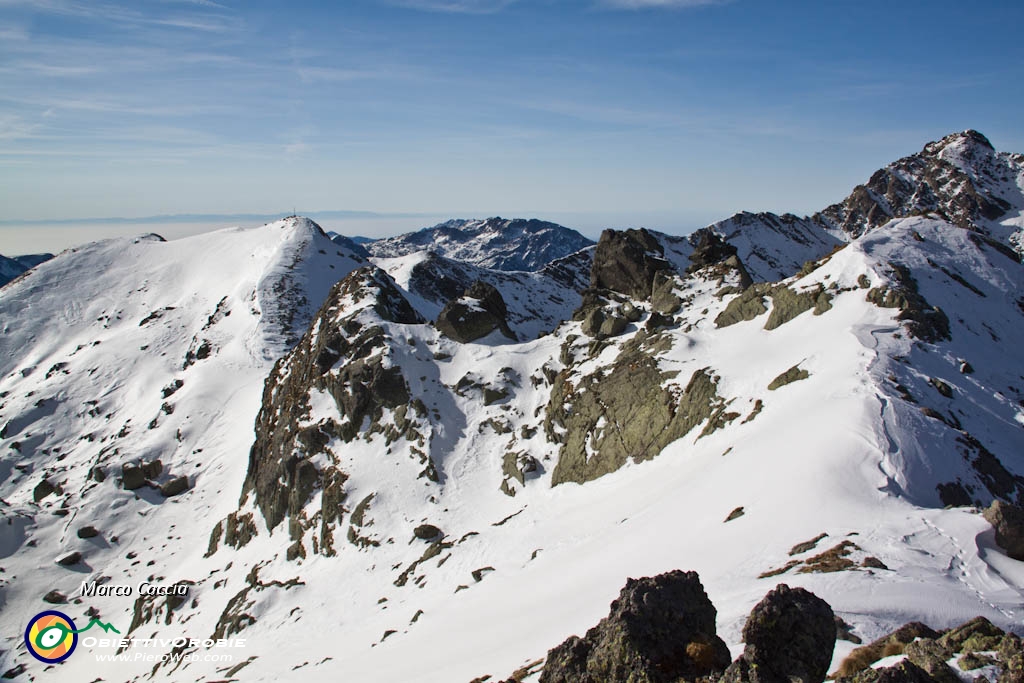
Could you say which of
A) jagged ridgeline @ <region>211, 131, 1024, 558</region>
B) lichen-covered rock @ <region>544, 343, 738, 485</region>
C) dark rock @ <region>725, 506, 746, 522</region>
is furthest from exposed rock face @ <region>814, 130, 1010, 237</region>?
dark rock @ <region>725, 506, 746, 522</region>

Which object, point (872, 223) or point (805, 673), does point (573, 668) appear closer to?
point (805, 673)

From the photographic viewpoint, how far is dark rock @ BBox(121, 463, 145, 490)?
7036 cm

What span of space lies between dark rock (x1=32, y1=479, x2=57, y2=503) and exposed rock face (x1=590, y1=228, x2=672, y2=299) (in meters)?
79.6

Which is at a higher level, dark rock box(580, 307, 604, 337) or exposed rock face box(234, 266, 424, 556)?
dark rock box(580, 307, 604, 337)

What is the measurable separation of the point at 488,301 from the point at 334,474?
27818 millimetres

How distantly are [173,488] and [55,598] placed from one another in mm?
15288

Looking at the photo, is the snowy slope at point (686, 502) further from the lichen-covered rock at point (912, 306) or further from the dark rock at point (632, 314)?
the dark rock at point (632, 314)

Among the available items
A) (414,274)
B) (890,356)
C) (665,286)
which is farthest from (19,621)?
(414,274)

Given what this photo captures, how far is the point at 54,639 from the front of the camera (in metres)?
53.0

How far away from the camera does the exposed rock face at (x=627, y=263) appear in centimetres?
6638

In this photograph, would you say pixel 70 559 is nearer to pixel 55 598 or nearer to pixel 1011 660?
pixel 55 598

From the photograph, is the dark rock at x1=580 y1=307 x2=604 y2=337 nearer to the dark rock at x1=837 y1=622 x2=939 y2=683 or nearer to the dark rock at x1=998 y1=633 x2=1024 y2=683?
the dark rock at x1=837 y1=622 x2=939 y2=683

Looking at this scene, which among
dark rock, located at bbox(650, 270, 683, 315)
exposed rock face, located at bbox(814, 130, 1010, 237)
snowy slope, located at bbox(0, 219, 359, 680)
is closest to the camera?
dark rock, located at bbox(650, 270, 683, 315)

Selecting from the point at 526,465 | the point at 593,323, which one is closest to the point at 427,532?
the point at 526,465
